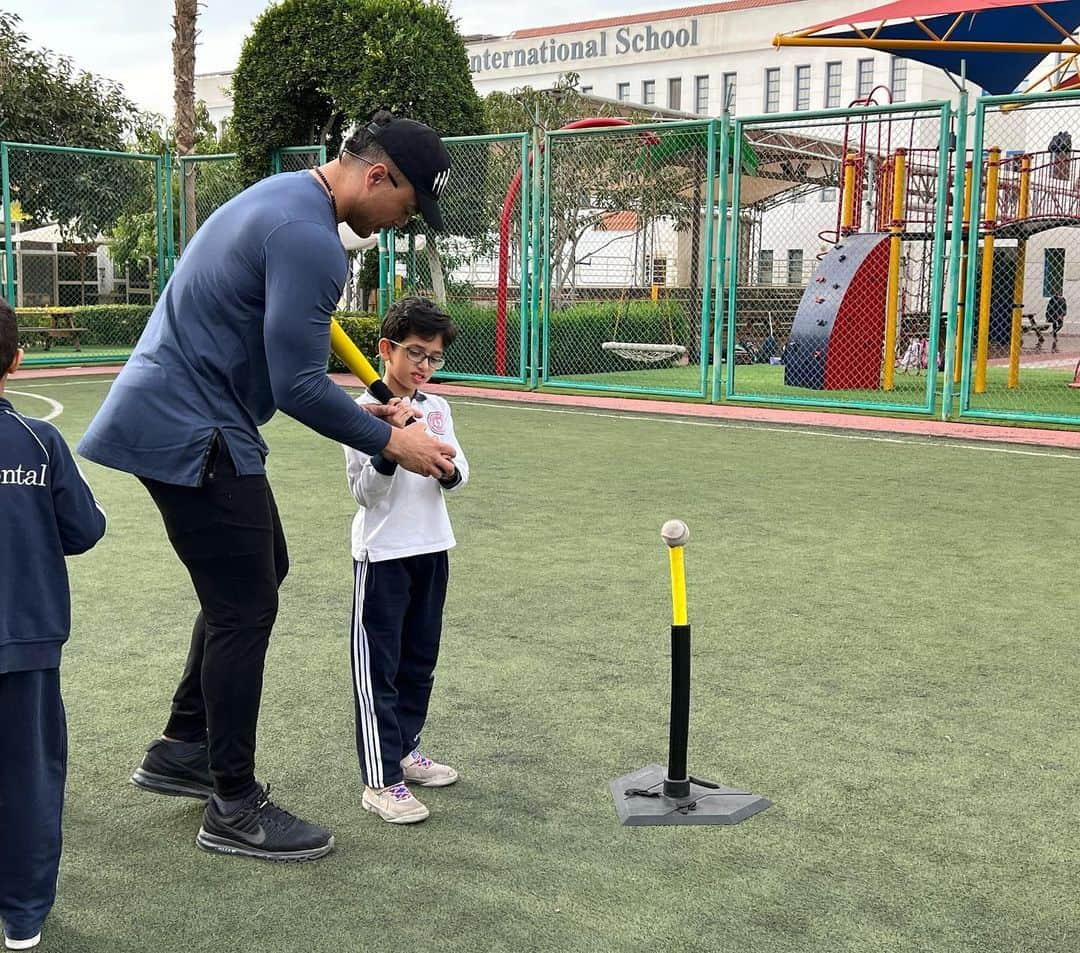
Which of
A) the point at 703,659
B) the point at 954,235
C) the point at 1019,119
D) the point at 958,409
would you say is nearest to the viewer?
the point at 703,659

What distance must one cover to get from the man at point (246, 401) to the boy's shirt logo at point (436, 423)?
295 mm

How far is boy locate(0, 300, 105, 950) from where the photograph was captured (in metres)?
2.75

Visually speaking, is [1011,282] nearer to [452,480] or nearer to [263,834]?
[452,480]

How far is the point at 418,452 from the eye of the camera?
330cm

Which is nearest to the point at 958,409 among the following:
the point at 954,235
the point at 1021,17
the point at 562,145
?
the point at 954,235

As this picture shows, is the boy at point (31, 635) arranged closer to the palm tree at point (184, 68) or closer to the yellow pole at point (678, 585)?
the yellow pole at point (678, 585)

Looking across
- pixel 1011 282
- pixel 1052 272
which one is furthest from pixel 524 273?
pixel 1052 272

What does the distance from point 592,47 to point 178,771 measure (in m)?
62.2

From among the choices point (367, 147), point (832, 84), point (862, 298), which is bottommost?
point (862, 298)

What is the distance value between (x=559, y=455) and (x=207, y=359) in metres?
7.42

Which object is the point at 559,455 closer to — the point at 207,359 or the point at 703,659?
the point at 703,659

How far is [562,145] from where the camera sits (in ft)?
59.7

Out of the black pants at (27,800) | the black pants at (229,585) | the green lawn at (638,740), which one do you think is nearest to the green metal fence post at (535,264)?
the green lawn at (638,740)

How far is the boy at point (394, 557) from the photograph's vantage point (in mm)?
3578
